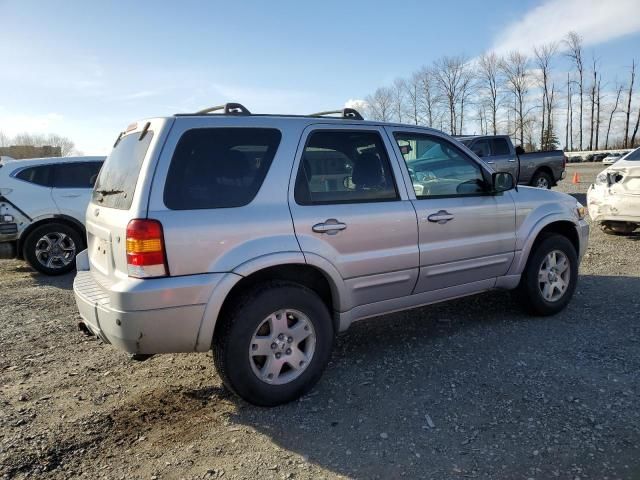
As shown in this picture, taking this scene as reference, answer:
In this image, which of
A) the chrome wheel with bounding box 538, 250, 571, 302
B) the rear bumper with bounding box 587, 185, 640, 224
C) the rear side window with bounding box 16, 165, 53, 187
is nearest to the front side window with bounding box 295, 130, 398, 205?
the chrome wheel with bounding box 538, 250, 571, 302

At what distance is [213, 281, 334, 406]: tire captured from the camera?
3.09m

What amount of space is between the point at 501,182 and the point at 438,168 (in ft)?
2.06

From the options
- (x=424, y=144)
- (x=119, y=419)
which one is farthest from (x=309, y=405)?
(x=424, y=144)

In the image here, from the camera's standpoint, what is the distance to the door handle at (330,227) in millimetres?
3346

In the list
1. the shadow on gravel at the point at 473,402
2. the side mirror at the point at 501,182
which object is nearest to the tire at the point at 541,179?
the shadow on gravel at the point at 473,402

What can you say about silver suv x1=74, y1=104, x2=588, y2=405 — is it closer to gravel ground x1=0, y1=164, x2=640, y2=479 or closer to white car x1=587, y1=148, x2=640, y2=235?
gravel ground x1=0, y1=164, x2=640, y2=479

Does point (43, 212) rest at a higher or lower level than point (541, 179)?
higher

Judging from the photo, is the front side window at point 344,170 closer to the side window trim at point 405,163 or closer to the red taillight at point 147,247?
the side window trim at point 405,163

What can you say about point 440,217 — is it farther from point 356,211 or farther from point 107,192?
point 107,192

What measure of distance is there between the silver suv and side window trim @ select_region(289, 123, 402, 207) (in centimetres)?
1

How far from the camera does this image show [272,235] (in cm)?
316

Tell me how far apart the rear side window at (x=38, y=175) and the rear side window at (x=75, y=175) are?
0.28 feet

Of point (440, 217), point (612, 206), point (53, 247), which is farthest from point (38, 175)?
point (612, 206)

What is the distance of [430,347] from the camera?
4211 mm
